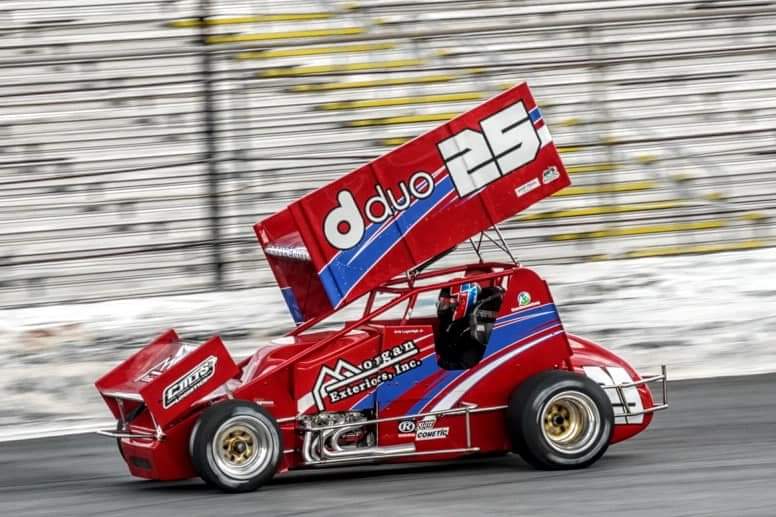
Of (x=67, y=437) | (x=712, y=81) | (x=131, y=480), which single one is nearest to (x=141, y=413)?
(x=131, y=480)

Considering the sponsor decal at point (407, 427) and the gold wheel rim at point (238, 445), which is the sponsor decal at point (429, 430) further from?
the gold wheel rim at point (238, 445)

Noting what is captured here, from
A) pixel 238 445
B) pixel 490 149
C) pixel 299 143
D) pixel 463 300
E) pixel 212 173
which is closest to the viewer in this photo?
pixel 238 445

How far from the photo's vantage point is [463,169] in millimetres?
7664

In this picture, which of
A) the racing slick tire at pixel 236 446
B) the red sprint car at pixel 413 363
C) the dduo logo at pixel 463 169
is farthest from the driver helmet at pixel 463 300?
the racing slick tire at pixel 236 446

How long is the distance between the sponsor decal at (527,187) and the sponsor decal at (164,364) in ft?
6.59

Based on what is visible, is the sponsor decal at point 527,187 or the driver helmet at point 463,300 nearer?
the sponsor decal at point 527,187

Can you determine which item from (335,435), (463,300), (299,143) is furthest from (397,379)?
(299,143)

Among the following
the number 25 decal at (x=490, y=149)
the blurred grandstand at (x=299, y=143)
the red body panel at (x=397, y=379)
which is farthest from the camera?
the blurred grandstand at (x=299, y=143)

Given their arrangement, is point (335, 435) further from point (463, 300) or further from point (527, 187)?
point (527, 187)

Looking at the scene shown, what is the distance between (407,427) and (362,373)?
0.39 m

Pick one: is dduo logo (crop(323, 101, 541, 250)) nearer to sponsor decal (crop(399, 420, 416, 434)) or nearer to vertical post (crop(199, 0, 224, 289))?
sponsor decal (crop(399, 420, 416, 434))

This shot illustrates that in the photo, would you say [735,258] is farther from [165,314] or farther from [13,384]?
[13,384]

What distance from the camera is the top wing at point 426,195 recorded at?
754cm

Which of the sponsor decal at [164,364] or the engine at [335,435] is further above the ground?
the sponsor decal at [164,364]
